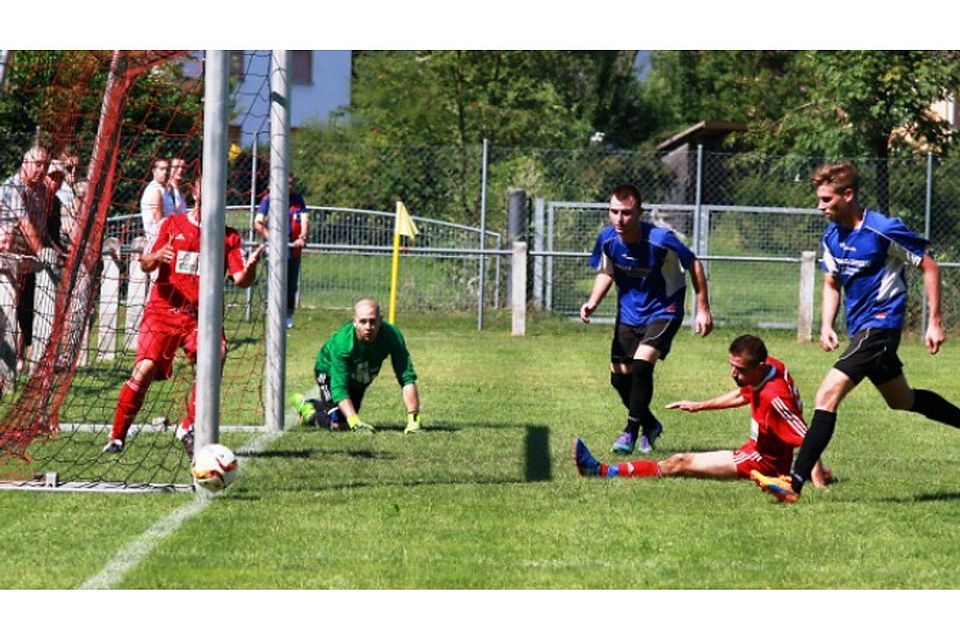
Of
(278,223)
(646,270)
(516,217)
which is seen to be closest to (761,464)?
(646,270)

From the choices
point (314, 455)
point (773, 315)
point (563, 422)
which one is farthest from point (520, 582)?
point (773, 315)

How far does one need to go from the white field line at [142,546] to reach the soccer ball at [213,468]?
0.32 feet

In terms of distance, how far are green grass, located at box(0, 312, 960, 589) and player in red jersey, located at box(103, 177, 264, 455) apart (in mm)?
870

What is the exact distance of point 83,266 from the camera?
11.0 metres

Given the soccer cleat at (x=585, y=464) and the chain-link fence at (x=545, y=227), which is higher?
the chain-link fence at (x=545, y=227)

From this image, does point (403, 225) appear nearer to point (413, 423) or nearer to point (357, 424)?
point (413, 423)

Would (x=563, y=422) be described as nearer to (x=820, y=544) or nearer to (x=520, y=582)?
(x=820, y=544)

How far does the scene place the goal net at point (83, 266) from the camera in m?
9.82

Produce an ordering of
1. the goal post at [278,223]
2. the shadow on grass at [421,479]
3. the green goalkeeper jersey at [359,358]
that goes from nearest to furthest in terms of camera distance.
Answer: the shadow on grass at [421,479] < the green goalkeeper jersey at [359,358] < the goal post at [278,223]

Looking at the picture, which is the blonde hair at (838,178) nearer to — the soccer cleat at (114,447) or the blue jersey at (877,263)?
the blue jersey at (877,263)

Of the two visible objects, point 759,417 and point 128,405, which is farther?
point 128,405

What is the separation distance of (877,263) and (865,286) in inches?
5.7

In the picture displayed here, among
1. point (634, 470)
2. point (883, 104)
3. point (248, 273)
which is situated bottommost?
point (634, 470)

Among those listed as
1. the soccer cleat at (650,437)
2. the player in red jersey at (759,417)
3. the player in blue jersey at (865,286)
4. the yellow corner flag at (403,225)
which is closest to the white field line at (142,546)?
the player in red jersey at (759,417)
